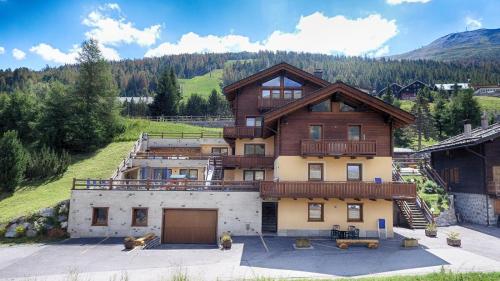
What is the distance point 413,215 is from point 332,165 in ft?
28.0

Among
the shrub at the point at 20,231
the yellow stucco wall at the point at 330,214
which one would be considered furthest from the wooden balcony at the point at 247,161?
the shrub at the point at 20,231

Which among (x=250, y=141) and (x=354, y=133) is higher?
(x=354, y=133)

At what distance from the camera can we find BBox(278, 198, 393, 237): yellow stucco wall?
23531 millimetres

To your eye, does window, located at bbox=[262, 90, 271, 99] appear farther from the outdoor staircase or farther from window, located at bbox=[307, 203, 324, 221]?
the outdoor staircase

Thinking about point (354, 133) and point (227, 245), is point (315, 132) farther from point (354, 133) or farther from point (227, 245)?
point (227, 245)

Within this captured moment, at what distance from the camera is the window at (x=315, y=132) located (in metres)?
A: 24.4

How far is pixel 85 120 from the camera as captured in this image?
143ft

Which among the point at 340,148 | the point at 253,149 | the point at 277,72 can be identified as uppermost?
the point at 277,72

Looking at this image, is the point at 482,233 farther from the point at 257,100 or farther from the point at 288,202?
the point at 257,100

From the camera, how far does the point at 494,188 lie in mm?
26031

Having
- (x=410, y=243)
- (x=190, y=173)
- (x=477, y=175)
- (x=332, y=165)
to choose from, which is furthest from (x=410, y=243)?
(x=190, y=173)

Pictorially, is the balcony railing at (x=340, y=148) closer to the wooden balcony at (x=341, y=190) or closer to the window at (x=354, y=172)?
the window at (x=354, y=172)

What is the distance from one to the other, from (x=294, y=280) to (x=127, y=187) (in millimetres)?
14726

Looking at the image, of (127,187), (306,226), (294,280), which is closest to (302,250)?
(306,226)
